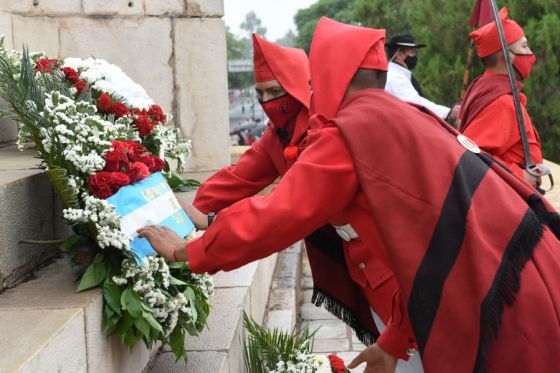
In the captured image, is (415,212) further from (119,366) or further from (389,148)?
(119,366)

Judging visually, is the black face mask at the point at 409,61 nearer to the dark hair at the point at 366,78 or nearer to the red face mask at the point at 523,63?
the red face mask at the point at 523,63

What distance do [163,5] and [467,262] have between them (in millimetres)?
4502

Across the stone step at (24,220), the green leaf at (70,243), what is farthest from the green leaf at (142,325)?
the stone step at (24,220)

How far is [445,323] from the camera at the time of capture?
2.33 meters

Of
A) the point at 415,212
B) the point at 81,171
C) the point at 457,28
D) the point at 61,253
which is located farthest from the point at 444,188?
the point at 457,28

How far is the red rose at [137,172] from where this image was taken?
297 cm

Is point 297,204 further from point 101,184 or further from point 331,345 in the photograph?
point 331,345

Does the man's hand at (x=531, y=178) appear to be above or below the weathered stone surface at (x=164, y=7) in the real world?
below

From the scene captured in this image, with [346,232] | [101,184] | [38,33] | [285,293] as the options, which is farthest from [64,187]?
[38,33]

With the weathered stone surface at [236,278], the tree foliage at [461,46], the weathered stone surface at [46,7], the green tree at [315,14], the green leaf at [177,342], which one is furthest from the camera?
the green tree at [315,14]

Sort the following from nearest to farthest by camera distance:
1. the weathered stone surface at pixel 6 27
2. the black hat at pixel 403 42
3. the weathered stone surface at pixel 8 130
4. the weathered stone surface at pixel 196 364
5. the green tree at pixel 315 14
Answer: the weathered stone surface at pixel 196 364 → the weathered stone surface at pixel 8 130 → the weathered stone surface at pixel 6 27 → the black hat at pixel 403 42 → the green tree at pixel 315 14

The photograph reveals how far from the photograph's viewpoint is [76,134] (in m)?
2.92

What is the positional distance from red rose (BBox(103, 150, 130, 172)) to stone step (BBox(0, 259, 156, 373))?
433 mm

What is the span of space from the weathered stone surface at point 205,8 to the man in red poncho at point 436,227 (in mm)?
4039
